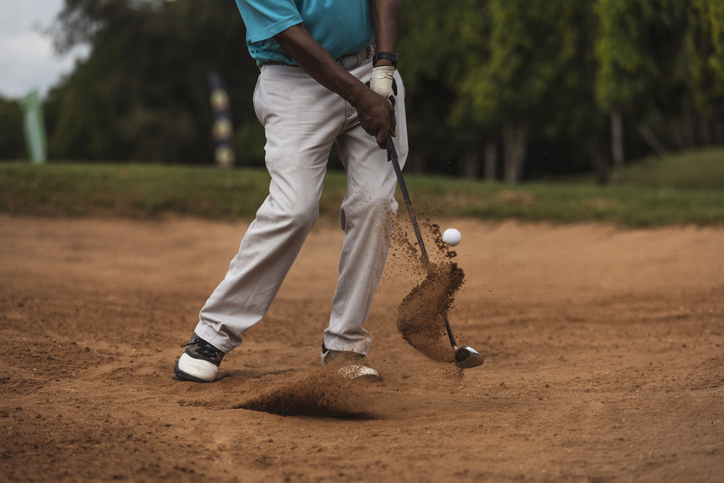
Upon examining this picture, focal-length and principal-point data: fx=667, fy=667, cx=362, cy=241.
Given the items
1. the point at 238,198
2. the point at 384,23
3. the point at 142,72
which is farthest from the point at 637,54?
the point at 142,72

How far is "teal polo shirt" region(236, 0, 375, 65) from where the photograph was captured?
245 centimetres

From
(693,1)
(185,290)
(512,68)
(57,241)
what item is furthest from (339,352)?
(512,68)

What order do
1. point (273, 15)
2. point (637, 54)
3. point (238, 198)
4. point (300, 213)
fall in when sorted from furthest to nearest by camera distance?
point (637, 54)
point (238, 198)
point (300, 213)
point (273, 15)

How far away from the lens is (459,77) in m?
21.1

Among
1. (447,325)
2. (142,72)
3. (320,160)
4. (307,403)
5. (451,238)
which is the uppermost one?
(142,72)

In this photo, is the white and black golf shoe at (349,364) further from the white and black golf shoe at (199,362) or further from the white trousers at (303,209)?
the white and black golf shoe at (199,362)

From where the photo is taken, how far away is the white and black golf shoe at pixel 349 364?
270cm

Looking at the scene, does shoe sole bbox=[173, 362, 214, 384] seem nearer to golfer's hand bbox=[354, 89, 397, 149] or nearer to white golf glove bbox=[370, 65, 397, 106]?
golfer's hand bbox=[354, 89, 397, 149]

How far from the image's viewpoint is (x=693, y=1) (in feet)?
33.4

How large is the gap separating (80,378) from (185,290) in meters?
2.76

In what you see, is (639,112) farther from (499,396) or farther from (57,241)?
(499,396)

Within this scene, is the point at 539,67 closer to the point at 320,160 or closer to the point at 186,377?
the point at 320,160

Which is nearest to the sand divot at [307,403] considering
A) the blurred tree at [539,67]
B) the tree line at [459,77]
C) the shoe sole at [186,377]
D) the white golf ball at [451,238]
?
the shoe sole at [186,377]

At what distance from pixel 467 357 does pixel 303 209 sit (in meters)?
0.85
